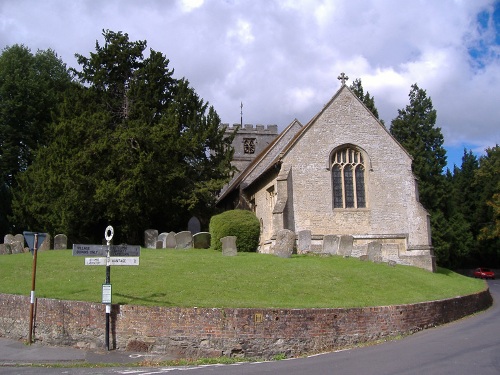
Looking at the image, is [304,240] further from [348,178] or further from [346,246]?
[348,178]

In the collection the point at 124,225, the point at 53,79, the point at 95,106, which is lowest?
the point at 124,225

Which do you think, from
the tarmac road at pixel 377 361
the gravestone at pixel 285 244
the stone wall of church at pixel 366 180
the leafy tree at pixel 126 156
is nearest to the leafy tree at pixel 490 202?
the stone wall of church at pixel 366 180

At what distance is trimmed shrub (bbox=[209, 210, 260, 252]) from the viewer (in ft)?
82.7

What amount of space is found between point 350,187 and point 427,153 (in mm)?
18290

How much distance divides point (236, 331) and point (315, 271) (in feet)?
21.1

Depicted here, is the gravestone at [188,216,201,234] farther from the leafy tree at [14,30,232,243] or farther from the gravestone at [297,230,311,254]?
the gravestone at [297,230,311,254]

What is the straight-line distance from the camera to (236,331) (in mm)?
11625

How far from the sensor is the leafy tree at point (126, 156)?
26938 millimetres

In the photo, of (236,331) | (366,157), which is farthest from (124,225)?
(236,331)

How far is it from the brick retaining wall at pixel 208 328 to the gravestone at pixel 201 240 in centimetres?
1320

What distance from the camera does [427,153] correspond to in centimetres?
4341

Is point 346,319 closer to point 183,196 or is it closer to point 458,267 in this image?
point 183,196

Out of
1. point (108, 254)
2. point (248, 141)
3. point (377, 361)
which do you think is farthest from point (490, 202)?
point (108, 254)

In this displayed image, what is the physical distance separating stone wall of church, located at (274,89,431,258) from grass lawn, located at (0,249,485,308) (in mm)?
6293
